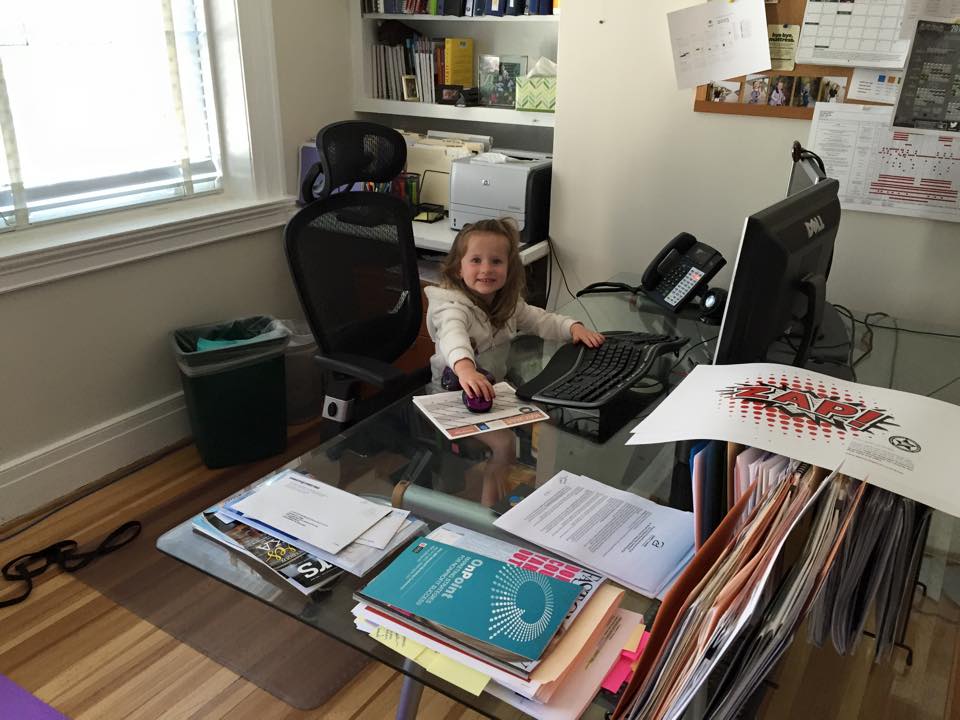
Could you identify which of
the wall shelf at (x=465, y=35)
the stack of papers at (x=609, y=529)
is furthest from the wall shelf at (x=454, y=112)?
the stack of papers at (x=609, y=529)

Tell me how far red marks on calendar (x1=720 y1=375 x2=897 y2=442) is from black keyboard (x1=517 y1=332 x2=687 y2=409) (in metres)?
0.55

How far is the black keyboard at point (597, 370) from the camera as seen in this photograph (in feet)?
5.01

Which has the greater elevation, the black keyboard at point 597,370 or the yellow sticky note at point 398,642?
the black keyboard at point 597,370

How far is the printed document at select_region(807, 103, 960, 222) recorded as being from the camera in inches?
80.7

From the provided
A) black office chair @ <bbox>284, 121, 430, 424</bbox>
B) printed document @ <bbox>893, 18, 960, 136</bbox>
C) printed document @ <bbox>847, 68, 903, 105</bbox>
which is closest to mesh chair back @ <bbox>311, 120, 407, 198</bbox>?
black office chair @ <bbox>284, 121, 430, 424</bbox>

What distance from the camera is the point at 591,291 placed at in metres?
2.38

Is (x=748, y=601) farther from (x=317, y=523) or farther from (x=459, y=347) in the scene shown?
(x=459, y=347)

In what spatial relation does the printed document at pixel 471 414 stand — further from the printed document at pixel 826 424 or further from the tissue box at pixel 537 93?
the tissue box at pixel 537 93

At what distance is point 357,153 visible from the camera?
1.97 metres

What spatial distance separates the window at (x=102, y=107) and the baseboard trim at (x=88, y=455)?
2.30 feet

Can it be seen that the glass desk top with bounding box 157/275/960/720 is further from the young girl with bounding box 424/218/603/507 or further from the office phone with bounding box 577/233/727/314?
the office phone with bounding box 577/233/727/314

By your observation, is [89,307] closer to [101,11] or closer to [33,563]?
[33,563]

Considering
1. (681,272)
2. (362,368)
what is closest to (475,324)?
(362,368)

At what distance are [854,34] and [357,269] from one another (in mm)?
1463
